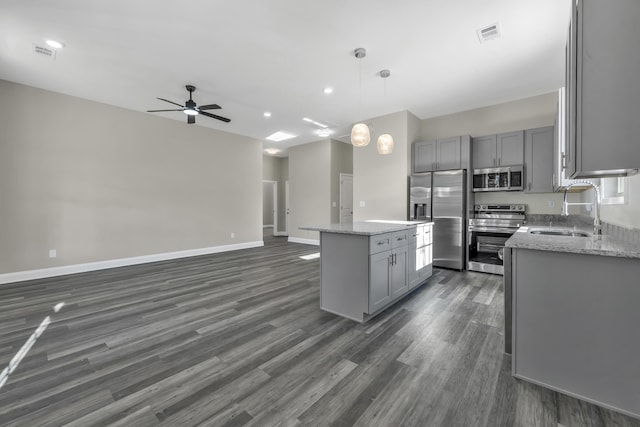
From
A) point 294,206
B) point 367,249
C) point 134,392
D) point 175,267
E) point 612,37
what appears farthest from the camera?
point 294,206

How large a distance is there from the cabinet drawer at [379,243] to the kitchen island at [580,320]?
1158 mm

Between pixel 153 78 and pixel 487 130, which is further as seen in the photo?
pixel 487 130

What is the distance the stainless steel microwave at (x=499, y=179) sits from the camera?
454 centimetres

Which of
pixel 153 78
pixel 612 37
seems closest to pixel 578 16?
pixel 612 37

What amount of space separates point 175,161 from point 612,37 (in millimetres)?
6708

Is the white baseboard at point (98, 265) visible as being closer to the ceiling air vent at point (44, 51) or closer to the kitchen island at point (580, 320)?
the ceiling air vent at point (44, 51)


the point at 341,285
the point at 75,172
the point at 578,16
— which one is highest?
the point at 578,16

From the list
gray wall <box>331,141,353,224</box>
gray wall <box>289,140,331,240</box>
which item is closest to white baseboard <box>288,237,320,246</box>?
gray wall <box>289,140,331,240</box>

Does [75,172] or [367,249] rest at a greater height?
[75,172]

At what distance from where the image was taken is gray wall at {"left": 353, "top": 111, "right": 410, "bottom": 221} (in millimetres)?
5430

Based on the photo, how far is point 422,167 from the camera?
5.40 metres

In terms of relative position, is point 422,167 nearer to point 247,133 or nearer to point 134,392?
point 247,133

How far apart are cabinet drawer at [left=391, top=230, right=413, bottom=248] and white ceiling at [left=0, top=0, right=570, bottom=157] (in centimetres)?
230

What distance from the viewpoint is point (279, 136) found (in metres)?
7.50
